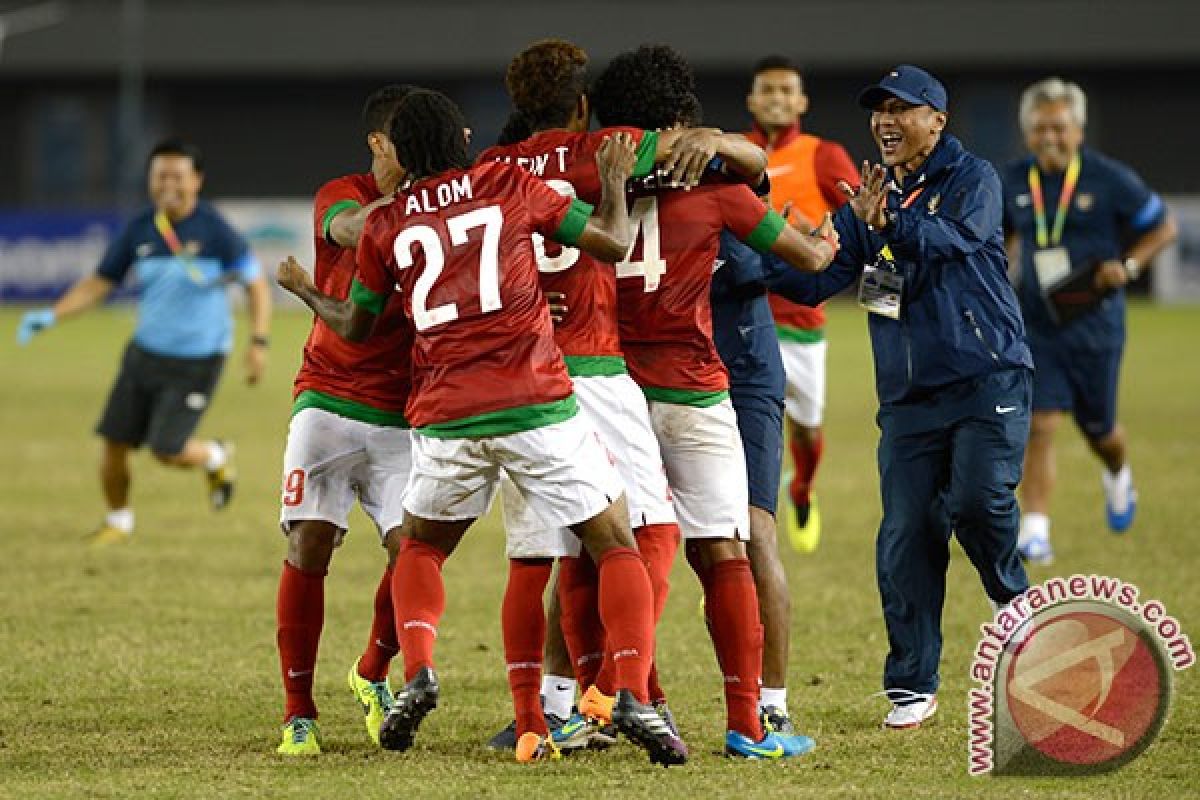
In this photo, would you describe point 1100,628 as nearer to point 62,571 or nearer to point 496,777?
point 496,777

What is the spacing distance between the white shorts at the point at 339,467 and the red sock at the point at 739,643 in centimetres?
117

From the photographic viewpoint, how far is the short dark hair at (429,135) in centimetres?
678

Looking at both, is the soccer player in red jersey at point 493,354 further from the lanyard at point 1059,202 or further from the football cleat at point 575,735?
the lanyard at point 1059,202

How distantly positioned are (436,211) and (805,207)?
507 centimetres

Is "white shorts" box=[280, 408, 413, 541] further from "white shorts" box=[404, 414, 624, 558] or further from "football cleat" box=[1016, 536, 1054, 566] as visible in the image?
Result: "football cleat" box=[1016, 536, 1054, 566]

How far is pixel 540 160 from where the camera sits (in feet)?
23.1

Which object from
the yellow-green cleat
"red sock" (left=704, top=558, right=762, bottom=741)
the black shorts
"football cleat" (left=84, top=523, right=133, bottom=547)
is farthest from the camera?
the black shorts

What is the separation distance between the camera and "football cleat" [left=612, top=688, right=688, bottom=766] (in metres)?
6.54

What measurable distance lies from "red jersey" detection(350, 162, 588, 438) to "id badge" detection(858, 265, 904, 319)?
1257 mm

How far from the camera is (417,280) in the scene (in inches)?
266

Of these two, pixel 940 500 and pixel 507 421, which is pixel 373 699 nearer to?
pixel 507 421

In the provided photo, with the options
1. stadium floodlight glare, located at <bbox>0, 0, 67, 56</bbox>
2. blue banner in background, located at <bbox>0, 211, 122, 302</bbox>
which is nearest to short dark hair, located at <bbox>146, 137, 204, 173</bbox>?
blue banner in background, located at <bbox>0, 211, 122, 302</bbox>

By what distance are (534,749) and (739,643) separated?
29.7 inches

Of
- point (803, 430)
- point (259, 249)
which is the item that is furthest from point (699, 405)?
point (259, 249)
